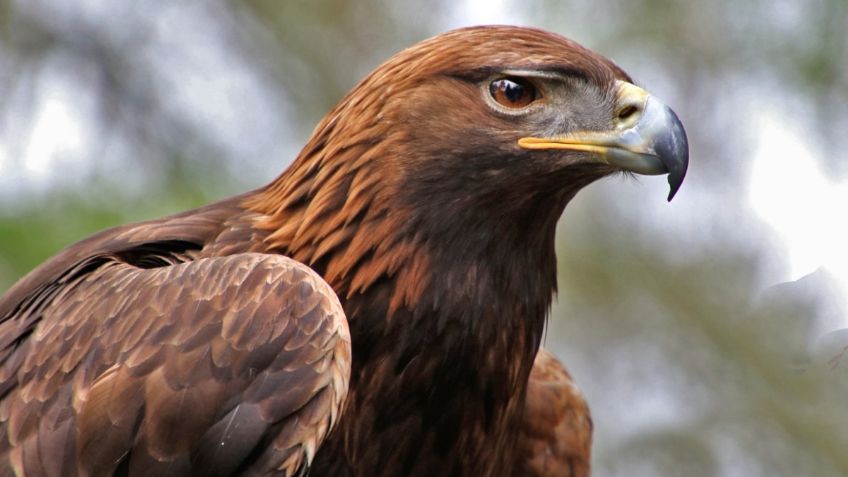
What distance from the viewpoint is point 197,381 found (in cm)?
417

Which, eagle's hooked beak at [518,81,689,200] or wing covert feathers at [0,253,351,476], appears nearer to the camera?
wing covert feathers at [0,253,351,476]

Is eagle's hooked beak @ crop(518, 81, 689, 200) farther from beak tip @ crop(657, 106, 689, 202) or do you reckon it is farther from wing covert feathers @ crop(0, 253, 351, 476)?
wing covert feathers @ crop(0, 253, 351, 476)

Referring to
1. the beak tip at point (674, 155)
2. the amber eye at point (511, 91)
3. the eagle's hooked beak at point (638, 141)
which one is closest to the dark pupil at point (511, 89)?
the amber eye at point (511, 91)

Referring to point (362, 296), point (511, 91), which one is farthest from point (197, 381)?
point (511, 91)

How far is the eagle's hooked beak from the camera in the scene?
444 centimetres

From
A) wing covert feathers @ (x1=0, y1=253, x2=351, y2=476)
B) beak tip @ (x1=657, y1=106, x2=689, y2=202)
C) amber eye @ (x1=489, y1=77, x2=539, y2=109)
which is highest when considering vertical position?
→ beak tip @ (x1=657, y1=106, x2=689, y2=202)

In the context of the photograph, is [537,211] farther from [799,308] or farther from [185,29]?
[185,29]

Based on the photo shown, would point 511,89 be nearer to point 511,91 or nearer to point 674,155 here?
point 511,91

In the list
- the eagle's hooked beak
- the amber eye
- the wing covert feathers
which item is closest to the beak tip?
the eagle's hooked beak

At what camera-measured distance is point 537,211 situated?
181 inches

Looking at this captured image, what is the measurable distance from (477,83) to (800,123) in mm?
2866

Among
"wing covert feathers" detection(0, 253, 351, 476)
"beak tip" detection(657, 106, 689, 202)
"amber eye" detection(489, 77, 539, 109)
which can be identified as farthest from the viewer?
"amber eye" detection(489, 77, 539, 109)

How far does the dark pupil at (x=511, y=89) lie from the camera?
4559 millimetres

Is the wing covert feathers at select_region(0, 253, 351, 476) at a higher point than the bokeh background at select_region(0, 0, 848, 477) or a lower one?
lower
